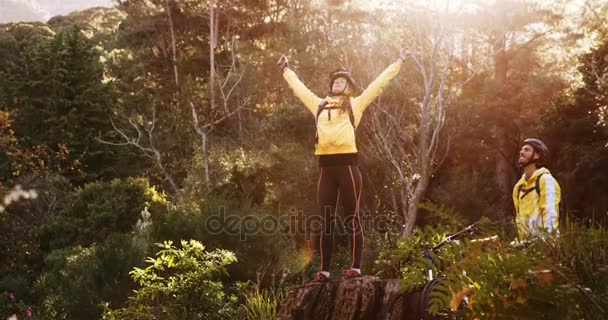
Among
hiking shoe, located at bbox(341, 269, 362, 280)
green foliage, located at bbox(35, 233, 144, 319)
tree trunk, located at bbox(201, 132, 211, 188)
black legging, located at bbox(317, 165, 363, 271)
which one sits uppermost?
black legging, located at bbox(317, 165, 363, 271)

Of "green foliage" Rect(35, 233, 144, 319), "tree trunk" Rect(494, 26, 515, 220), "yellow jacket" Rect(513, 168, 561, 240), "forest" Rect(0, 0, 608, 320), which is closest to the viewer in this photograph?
"yellow jacket" Rect(513, 168, 561, 240)

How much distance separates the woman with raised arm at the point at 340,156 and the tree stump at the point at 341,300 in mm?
179

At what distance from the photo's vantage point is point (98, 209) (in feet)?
63.0

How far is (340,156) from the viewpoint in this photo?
4.73m

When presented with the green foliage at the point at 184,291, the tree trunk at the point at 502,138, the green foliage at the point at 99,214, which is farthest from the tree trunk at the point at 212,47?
the green foliage at the point at 184,291

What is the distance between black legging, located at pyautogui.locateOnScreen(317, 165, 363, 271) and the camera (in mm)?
4668

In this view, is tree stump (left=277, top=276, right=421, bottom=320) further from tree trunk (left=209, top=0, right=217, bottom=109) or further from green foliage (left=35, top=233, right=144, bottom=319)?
tree trunk (left=209, top=0, right=217, bottom=109)

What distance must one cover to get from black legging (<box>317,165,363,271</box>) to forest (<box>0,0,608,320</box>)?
0.22 meters

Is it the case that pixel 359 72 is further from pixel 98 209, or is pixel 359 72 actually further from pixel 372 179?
pixel 98 209

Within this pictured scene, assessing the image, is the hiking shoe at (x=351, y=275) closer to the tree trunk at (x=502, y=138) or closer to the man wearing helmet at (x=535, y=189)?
the man wearing helmet at (x=535, y=189)

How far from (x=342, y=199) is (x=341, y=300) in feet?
2.49

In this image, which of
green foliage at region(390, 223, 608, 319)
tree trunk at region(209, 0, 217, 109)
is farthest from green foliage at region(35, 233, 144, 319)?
tree trunk at region(209, 0, 217, 109)

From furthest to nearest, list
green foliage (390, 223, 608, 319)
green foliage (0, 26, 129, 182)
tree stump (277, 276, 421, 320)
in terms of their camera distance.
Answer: green foliage (0, 26, 129, 182)
tree stump (277, 276, 421, 320)
green foliage (390, 223, 608, 319)

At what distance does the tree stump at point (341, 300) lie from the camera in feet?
13.9
